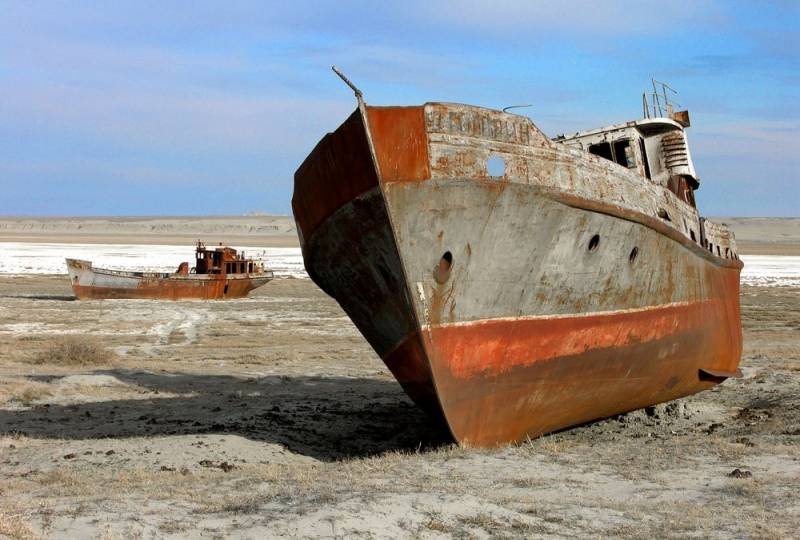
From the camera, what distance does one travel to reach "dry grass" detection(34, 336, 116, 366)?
1508cm

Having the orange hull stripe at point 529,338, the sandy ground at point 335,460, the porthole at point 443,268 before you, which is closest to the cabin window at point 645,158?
the orange hull stripe at point 529,338

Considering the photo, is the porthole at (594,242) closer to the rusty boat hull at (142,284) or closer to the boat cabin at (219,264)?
the rusty boat hull at (142,284)

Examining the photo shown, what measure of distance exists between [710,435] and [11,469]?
6.42m

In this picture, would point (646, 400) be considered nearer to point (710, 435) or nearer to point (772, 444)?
point (710, 435)

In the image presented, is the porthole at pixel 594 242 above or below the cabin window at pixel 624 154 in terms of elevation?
below

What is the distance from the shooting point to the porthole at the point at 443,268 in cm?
751

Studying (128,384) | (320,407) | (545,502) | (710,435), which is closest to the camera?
(545,502)

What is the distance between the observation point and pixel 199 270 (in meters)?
31.3

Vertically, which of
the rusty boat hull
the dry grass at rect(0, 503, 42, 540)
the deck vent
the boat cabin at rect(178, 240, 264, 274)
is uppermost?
the deck vent

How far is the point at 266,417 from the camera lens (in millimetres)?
9875

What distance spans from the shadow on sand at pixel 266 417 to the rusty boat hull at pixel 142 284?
16472 millimetres

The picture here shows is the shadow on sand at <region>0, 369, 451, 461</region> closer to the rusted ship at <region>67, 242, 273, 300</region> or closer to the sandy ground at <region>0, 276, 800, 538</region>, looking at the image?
the sandy ground at <region>0, 276, 800, 538</region>

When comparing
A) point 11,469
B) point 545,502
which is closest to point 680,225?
point 545,502

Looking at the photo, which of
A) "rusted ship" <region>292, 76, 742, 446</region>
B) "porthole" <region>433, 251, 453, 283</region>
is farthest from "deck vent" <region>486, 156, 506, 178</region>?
"porthole" <region>433, 251, 453, 283</region>
